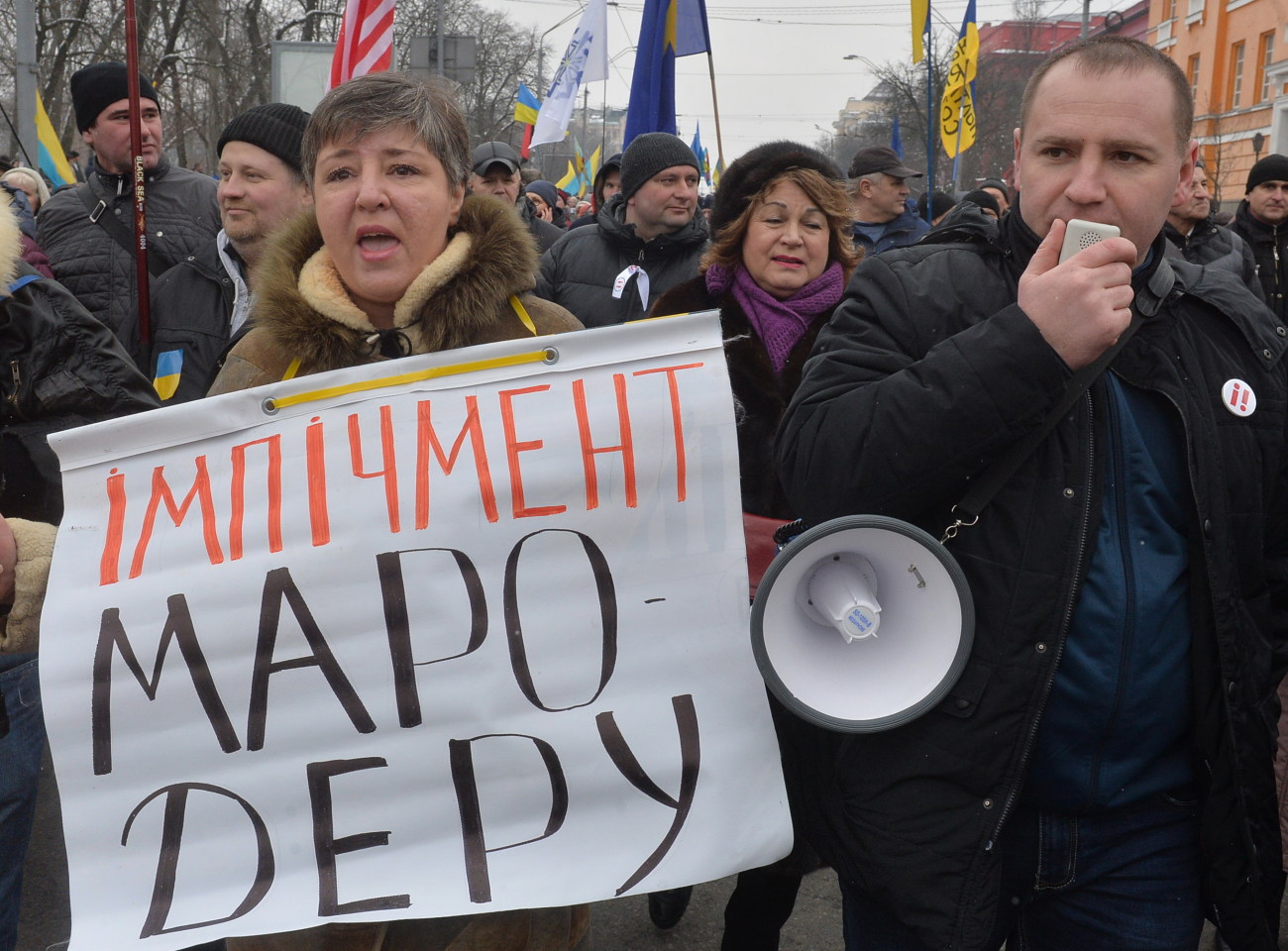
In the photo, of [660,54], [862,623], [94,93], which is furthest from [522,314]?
[660,54]

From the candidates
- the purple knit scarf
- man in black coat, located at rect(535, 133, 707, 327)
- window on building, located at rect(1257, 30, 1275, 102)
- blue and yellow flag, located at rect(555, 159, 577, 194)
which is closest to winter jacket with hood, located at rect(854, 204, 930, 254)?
man in black coat, located at rect(535, 133, 707, 327)

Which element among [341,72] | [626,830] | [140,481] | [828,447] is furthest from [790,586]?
A: [341,72]

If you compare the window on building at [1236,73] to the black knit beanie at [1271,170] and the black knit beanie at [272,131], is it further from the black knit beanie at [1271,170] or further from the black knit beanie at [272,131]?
the black knit beanie at [272,131]

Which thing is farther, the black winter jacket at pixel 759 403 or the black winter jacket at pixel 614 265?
the black winter jacket at pixel 614 265

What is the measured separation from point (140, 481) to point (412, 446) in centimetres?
47

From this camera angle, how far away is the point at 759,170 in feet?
10.7

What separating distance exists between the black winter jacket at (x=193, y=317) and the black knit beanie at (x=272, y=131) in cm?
49

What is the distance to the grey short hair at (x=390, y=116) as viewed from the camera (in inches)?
81.9

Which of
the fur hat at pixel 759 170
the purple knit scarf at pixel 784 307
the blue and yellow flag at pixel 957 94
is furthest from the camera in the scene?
the blue and yellow flag at pixel 957 94

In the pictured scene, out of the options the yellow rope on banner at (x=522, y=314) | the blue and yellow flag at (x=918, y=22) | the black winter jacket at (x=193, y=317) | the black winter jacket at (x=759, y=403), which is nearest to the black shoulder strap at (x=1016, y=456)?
the yellow rope on banner at (x=522, y=314)

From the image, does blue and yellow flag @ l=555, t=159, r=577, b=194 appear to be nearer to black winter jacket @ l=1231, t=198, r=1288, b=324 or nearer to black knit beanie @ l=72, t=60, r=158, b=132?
black winter jacket @ l=1231, t=198, r=1288, b=324

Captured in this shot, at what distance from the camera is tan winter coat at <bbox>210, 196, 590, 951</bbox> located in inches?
→ 77.0

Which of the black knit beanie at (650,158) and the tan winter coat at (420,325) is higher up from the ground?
the black knit beanie at (650,158)

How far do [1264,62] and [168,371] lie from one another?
133 feet
